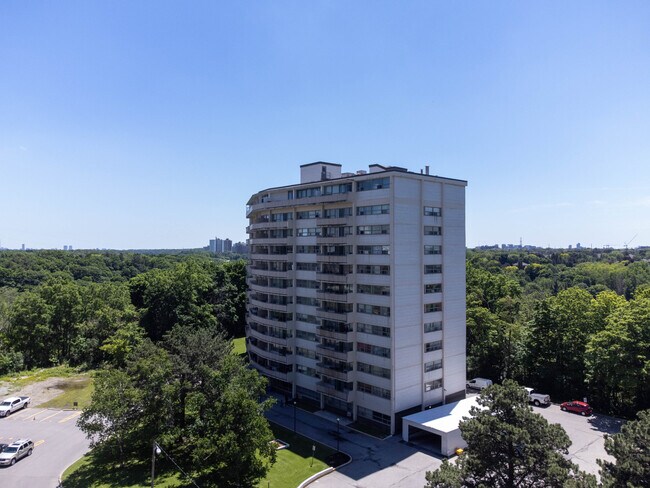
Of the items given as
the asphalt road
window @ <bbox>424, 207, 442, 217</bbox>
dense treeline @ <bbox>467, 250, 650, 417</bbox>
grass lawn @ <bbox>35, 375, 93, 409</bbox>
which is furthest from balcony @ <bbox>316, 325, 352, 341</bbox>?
grass lawn @ <bbox>35, 375, 93, 409</bbox>

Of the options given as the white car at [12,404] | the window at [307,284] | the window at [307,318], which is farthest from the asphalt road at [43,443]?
the window at [307,284]

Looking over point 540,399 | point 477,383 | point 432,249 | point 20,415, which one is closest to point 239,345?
point 20,415

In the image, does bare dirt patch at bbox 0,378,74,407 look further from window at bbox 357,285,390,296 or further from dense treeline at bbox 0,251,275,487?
window at bbox 357,285,390,296

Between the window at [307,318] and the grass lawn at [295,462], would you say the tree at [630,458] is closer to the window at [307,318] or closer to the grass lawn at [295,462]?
the grass lawn at [295,462]

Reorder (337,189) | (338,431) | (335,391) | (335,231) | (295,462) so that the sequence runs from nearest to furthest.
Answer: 1. (295,462)
2. (338,431)
3. (335,391)
4. (337,189)
5. (335,231)

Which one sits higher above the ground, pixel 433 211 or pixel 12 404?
pixel 433 211

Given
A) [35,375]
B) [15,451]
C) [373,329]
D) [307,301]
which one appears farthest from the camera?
[35,375]

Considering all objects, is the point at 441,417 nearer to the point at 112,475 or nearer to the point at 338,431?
the point at 338,431
